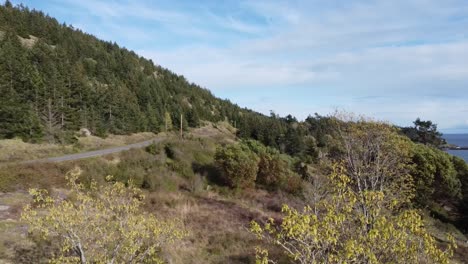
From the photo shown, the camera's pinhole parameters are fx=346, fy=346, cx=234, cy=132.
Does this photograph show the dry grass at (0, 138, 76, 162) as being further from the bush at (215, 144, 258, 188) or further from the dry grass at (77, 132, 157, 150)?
the bush at (215, 144, 258, 188)

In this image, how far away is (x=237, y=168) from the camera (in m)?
39.1

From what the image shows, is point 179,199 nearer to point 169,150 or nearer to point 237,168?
point 237,168

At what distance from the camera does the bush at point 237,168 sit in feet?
128

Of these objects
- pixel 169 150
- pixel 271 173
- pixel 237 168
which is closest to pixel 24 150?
pixel 169 150

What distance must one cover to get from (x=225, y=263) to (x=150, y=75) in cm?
10985

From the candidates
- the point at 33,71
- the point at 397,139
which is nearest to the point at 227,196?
the point at 397,139

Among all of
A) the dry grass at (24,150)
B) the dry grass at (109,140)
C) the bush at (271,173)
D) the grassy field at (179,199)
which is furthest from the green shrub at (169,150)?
the dry grass at (109,140)

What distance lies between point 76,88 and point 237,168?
4667 centimetres

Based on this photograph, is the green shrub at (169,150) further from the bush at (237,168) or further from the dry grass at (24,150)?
the dry grass at (24,150)

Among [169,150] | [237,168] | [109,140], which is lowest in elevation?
[237,168]

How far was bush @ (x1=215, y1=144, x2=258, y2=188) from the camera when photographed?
1537 inches

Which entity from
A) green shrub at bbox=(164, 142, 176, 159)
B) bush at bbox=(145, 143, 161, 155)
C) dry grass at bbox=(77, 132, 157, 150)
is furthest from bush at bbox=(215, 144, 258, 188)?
dry grass at bbox=(77, 132, 157, 150)

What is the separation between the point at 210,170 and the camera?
4253 cm

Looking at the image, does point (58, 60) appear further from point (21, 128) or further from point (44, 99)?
point (21, 128)
